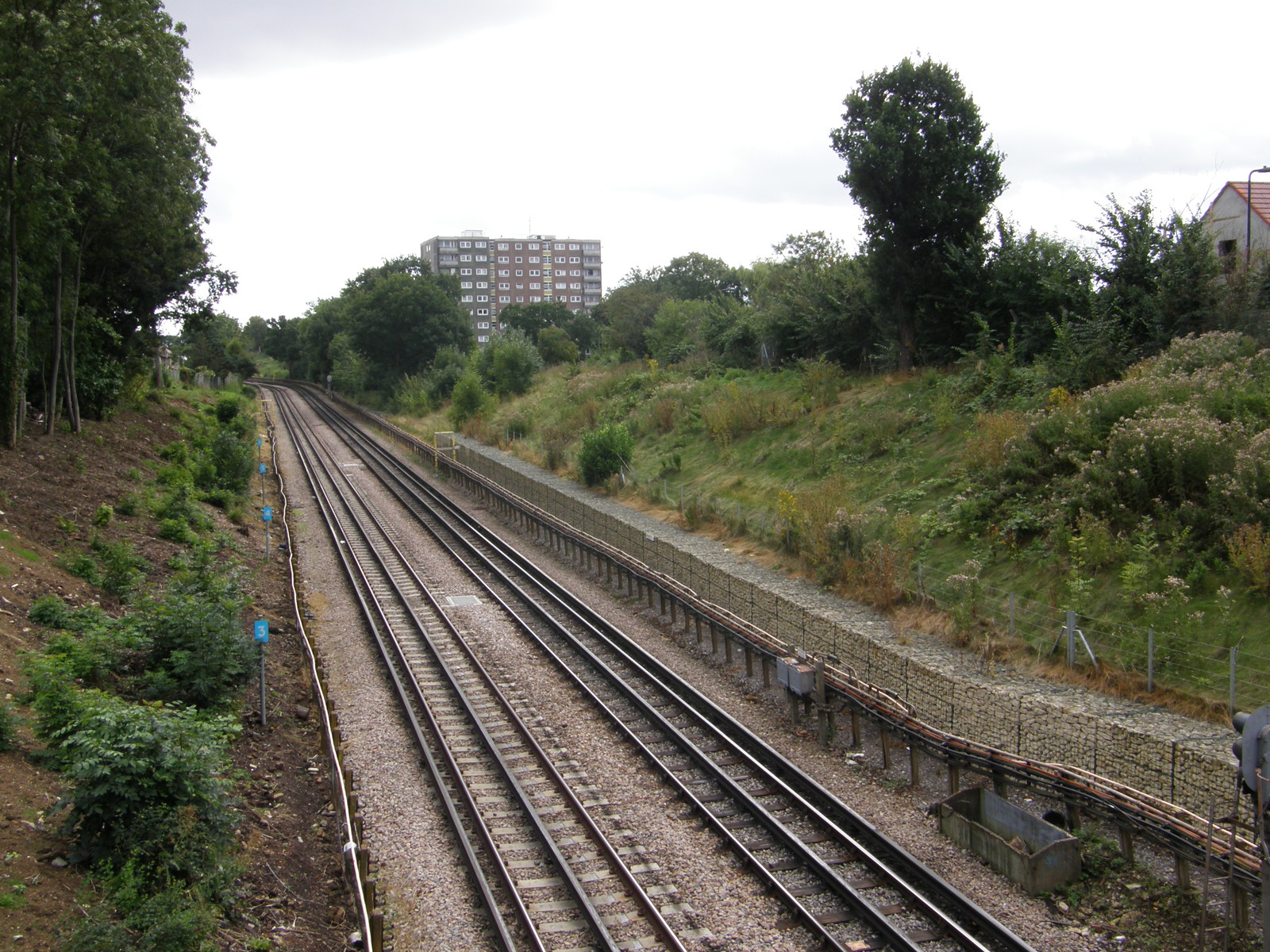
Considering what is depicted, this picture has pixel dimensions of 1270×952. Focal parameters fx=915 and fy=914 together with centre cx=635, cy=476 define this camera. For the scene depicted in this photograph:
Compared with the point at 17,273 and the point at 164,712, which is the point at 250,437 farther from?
the point at 164,712

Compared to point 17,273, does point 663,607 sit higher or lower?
lower

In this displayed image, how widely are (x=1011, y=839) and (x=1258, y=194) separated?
2421 centimetres

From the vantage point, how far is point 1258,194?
2623 centimetres

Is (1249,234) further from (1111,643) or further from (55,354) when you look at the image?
(55,354)

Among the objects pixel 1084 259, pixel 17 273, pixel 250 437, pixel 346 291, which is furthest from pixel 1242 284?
pixel 346 291

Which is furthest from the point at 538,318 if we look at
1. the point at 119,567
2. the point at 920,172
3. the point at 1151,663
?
the point at 1151,663

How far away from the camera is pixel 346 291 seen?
95500mm

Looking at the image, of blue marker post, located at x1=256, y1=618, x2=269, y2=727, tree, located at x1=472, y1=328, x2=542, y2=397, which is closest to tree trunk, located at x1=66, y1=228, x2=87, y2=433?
blue marker post, located at x1=256, y1=618, x2=269, y2=727

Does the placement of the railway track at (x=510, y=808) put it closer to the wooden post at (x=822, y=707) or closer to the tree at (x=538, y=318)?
the wooden post at (x=822, y=707)

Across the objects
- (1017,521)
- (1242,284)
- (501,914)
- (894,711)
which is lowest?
(501,914)

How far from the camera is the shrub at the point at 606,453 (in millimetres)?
35781

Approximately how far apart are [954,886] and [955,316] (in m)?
25.4

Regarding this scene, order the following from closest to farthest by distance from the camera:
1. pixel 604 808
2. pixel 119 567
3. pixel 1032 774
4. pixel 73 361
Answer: pixel 1032 774
pixel 604 808
pixel 119 567
pixel 73 361

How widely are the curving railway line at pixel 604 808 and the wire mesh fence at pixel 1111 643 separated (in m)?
5.79
